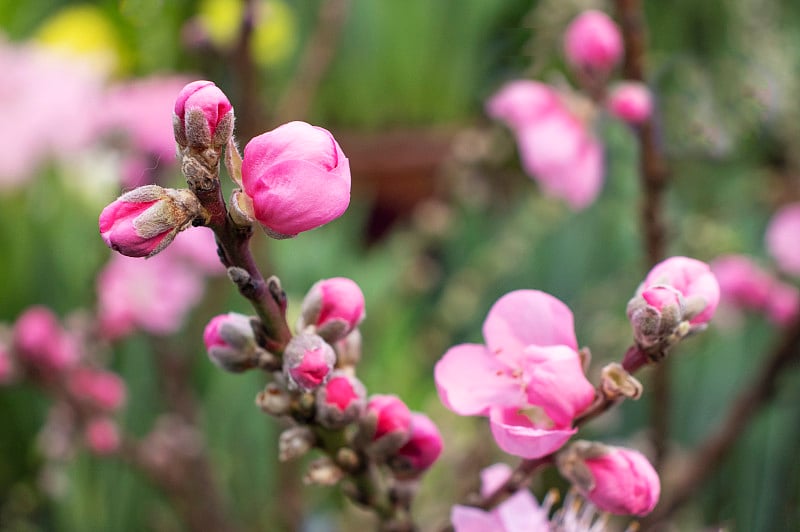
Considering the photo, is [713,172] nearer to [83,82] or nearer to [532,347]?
[83,82]

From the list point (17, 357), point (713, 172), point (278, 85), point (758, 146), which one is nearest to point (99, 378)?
point (17, 357)

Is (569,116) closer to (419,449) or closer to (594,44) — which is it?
(594,44)

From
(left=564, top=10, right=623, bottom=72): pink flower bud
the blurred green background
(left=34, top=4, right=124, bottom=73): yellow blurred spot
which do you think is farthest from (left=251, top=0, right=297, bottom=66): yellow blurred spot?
(left=564, top=10, right=623, bottom=72): pink flower bud

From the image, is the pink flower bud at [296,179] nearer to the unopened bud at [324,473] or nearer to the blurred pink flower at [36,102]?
the unopened bud at [324,473]

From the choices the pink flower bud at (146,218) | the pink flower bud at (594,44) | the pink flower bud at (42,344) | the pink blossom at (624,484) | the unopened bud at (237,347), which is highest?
the pink flower bud at (594,44)

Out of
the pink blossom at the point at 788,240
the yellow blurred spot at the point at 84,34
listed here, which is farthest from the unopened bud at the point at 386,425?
the yellow blurred spot at the point at 84,34

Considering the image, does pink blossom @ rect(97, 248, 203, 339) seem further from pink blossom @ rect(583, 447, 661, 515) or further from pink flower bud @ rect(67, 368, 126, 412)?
pink blossom @ rect(583, 447, 661, 515)
